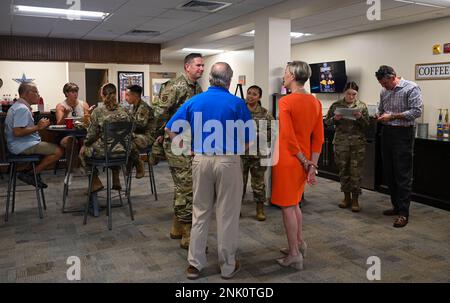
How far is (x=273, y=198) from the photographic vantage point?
3.06 m

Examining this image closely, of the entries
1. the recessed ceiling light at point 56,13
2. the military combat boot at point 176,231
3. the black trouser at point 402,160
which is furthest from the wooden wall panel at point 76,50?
the black trouser at point 402,160

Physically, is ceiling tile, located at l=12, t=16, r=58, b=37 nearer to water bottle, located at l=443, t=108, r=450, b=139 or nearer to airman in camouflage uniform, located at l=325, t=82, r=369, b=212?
airman in camouflage uniform, located at l=325, t=82, r=369, b=212

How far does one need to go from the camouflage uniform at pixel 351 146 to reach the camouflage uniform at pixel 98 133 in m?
2.52

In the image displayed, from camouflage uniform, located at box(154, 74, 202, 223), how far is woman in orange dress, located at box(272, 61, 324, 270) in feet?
2.52

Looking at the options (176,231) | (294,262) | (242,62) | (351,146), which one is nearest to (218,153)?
(294,262)

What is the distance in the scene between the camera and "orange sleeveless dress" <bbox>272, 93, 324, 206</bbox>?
2928mm

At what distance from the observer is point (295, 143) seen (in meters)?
2.95

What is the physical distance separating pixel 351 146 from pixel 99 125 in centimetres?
289

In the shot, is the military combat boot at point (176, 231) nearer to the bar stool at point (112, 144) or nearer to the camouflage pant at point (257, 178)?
the bar stool at point (112, 144)

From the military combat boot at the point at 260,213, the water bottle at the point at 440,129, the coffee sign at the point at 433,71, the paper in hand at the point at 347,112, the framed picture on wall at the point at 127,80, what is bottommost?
the military combat boot at the point at 260,213

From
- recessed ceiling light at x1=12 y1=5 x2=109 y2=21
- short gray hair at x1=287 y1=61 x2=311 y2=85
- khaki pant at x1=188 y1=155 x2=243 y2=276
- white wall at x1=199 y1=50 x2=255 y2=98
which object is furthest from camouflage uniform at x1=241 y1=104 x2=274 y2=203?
white wall at x1=199 y1=50 x2=255 y2=98

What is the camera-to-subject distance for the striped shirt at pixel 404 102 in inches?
166

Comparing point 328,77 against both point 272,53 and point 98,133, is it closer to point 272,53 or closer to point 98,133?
point 272,53
